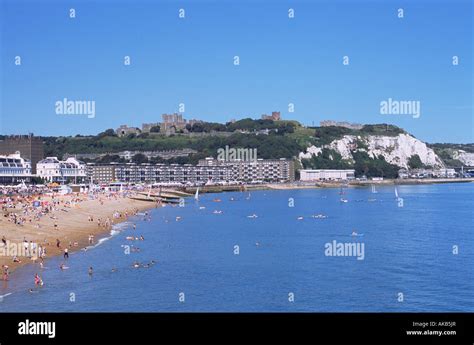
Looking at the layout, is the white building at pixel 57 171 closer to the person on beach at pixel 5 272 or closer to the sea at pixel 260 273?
the sea at pixel 260 273

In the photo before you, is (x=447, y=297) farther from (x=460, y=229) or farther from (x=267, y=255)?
(x=460, y=229)

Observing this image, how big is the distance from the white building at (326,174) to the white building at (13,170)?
3380 inches

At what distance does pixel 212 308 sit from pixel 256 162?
484 feet

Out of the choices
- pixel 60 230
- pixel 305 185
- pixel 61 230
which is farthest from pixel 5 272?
pixel 305 185

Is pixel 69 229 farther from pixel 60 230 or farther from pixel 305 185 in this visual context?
pixel 305 185

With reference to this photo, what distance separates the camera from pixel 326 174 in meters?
184

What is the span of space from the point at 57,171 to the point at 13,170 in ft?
34.3

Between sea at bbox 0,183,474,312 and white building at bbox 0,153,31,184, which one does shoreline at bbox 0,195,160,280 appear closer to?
sea at bbox 0,183,474,312

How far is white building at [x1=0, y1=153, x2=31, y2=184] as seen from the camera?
107069 millimetres

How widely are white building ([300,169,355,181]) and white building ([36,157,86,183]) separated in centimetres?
7359

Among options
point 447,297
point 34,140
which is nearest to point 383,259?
point 447,297

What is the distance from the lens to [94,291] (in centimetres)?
2572

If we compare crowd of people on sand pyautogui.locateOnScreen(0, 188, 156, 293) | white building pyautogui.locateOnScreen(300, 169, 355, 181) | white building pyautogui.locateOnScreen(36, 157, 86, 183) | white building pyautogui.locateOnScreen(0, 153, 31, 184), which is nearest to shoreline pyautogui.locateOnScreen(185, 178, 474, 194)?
white building pyautogui.locateOnScreen(300, 169, 355, 181)
